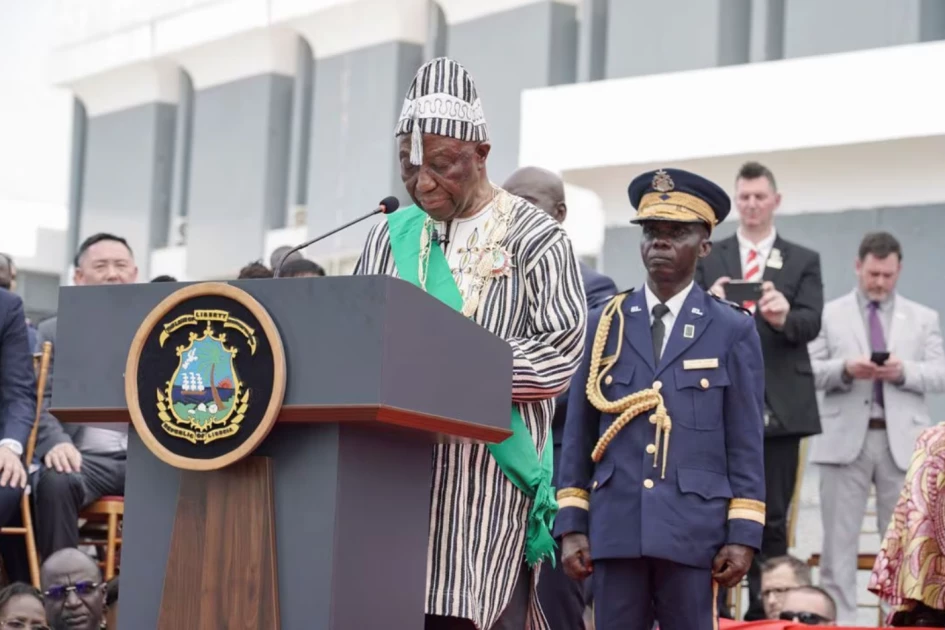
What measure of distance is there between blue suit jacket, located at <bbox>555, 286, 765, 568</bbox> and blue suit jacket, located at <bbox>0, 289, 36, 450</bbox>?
2.33 m

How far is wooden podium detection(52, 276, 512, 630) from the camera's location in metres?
2.89

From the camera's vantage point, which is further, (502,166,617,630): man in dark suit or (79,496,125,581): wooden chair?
(79,496,125,581): wooden chair

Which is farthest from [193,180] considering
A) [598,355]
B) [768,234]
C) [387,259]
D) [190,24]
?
[387,259]

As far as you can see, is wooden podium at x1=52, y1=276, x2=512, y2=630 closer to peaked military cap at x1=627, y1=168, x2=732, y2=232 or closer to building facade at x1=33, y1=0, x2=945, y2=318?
peaked military cap at x1=627, y1=168, x2=732, y2=232

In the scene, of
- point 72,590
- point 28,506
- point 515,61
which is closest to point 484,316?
point 72,590

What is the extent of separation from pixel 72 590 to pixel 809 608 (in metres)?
2.92

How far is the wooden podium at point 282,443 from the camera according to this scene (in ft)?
9.47

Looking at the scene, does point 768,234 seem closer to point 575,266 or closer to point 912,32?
point 912,32

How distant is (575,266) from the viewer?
3.72 m

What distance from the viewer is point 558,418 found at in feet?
18.9

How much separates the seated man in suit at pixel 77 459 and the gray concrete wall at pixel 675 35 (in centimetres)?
554

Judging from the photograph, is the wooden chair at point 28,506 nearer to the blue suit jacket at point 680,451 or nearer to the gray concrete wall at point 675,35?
the blue suit jacket at point 680,451

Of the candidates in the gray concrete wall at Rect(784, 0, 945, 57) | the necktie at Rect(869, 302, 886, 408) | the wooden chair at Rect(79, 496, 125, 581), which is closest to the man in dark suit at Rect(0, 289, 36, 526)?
the wooden chair at Rect(79, 496, 125, 581)

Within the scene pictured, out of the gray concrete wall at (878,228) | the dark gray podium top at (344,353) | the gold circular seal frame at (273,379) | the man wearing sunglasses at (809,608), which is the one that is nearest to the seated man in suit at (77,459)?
the man wearing sunglasses at (809,608)
